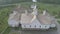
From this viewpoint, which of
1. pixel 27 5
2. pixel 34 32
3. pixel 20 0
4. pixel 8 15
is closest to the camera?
pixel 34 32

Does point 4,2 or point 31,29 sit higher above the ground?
point 4,2

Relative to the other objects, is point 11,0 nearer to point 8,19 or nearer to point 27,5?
point 27,5

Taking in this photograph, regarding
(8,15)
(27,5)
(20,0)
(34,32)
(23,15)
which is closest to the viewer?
(34,32)

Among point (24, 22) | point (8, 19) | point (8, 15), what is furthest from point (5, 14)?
point (24, 22)

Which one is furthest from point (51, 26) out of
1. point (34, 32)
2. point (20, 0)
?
point (20, 0)

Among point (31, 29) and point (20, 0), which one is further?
point (20, 0)

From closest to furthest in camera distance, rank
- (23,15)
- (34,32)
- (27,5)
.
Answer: (34,32) < (23,15) < (27,5)

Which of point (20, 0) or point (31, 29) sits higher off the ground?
point (20, 0)

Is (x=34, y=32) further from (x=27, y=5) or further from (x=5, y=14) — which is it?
(x=27, y=5)

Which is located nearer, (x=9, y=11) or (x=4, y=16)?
(x=4, y=16)
